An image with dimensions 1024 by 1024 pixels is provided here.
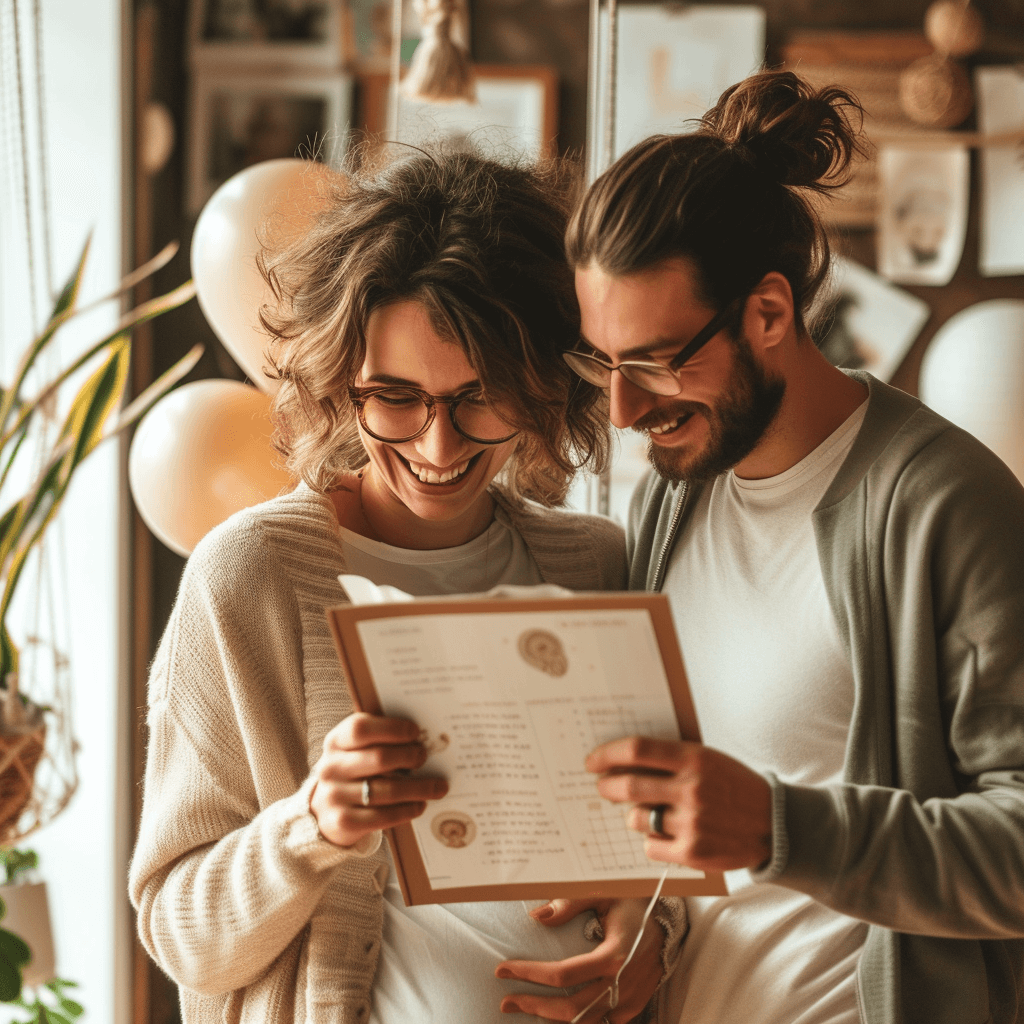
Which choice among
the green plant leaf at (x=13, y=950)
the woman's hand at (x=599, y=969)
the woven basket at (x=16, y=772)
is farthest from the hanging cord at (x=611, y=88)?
the green plant leaf at (x=13, y=950)

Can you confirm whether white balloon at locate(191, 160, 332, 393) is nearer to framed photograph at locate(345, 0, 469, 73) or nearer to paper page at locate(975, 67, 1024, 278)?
framed photograph at locate(345, 0, 469, 73)

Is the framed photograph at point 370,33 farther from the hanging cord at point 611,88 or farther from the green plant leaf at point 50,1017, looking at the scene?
the green plant leaf at point 50,1017

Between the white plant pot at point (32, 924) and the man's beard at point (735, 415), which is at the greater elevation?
the man's beard at point (735, 415)

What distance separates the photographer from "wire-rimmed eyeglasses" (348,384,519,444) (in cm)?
121

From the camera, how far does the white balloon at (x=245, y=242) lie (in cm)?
172

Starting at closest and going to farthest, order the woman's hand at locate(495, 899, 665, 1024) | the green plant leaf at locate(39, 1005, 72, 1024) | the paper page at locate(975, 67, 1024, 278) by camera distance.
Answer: the woman's hand at locate(495, 899, 665, 1024) < the green plant leaf at locate(39, 1005, 72, 1024) < the paper page at locate(975, 67, 1024, 278)

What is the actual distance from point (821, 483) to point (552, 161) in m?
0.56

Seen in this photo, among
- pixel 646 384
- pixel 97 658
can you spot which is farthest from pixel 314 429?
pixel 97 658

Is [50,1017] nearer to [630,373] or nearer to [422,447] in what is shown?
[422,447]

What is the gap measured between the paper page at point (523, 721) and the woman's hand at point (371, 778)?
0.8 inches

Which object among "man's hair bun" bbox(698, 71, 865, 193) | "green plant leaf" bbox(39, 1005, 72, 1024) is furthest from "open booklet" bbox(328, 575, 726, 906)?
"green plant leaf" bbox(39, 1005, 72, 1024)

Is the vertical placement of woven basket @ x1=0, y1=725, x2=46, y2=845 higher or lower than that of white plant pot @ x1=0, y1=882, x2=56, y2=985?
higher

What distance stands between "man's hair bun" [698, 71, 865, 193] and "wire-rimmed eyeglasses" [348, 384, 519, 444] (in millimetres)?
397

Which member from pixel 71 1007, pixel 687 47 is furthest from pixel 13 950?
pixel 687 47
